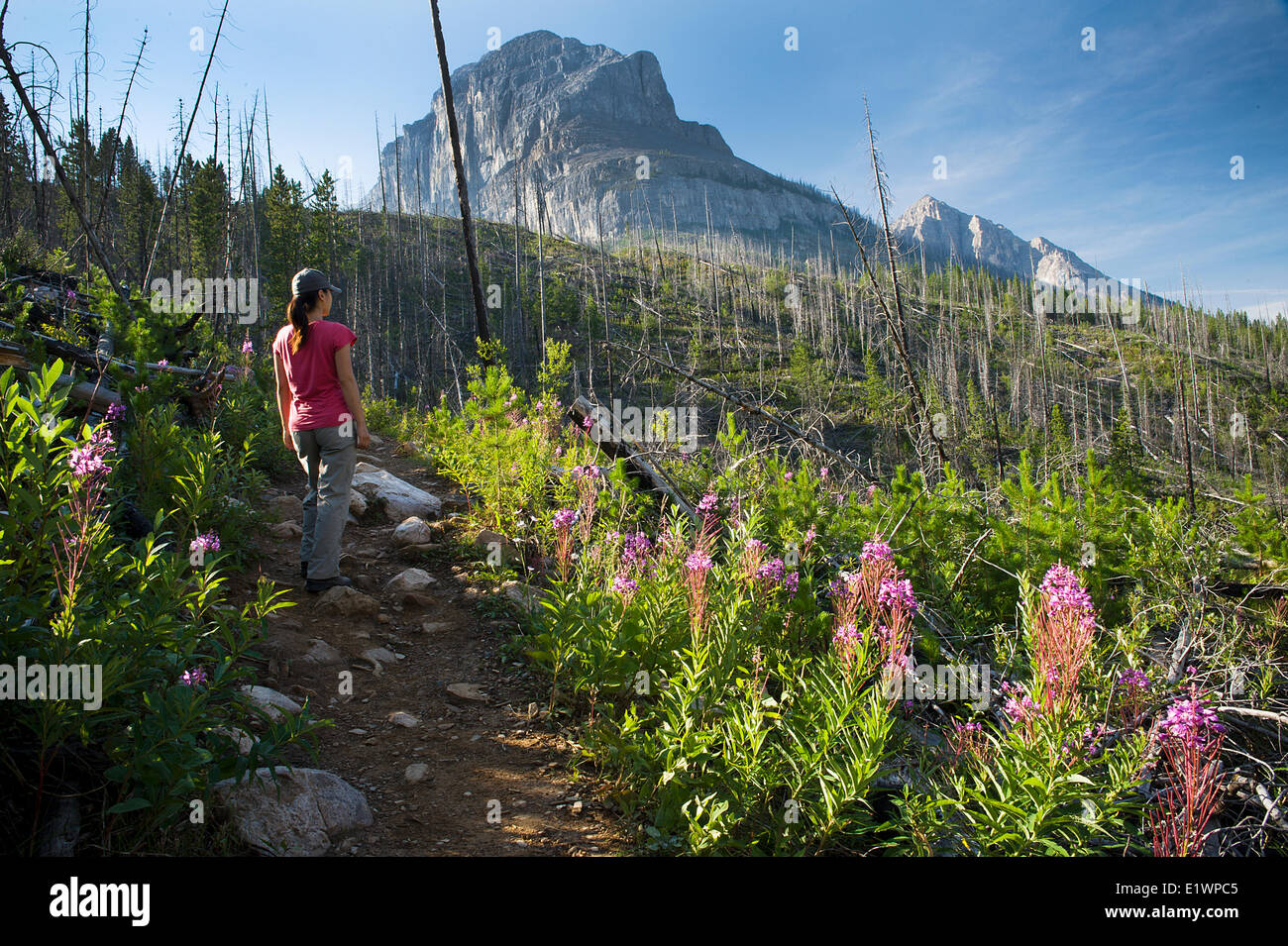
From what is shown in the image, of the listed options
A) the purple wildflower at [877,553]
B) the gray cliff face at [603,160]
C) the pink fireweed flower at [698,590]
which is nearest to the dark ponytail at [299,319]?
the pink fireweed flower at [698,590]

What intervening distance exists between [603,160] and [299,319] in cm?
17201

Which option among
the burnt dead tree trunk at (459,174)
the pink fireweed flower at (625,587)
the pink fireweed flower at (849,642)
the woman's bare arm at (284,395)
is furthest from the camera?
the burnt dead tree trunk at (459,174)

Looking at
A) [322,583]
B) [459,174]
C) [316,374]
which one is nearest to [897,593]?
[322,583]

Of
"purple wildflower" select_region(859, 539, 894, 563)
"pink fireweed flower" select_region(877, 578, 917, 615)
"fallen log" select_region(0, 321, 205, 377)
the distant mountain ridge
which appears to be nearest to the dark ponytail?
"fallen log" select_region(0, 321, 205, 377)

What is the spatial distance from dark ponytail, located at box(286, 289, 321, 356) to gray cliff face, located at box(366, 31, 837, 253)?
138534mm

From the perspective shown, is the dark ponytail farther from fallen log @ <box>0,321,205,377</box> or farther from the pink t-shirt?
fallen log @ <box>0,321,205,377</box>

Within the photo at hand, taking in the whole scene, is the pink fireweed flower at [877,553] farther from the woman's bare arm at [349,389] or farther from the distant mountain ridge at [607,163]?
the distant mountain ridge at [607,163]

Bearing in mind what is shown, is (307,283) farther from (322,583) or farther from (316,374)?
(322,583)

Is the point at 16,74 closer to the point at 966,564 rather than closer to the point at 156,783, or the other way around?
the point at 156,783

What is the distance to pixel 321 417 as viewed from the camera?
4184 millimetres

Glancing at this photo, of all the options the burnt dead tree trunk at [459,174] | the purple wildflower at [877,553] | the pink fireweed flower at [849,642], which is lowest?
the pink fireweed flower at [849,642]

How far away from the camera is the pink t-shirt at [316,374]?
164 inches

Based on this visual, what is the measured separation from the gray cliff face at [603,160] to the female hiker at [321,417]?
13860 cm
